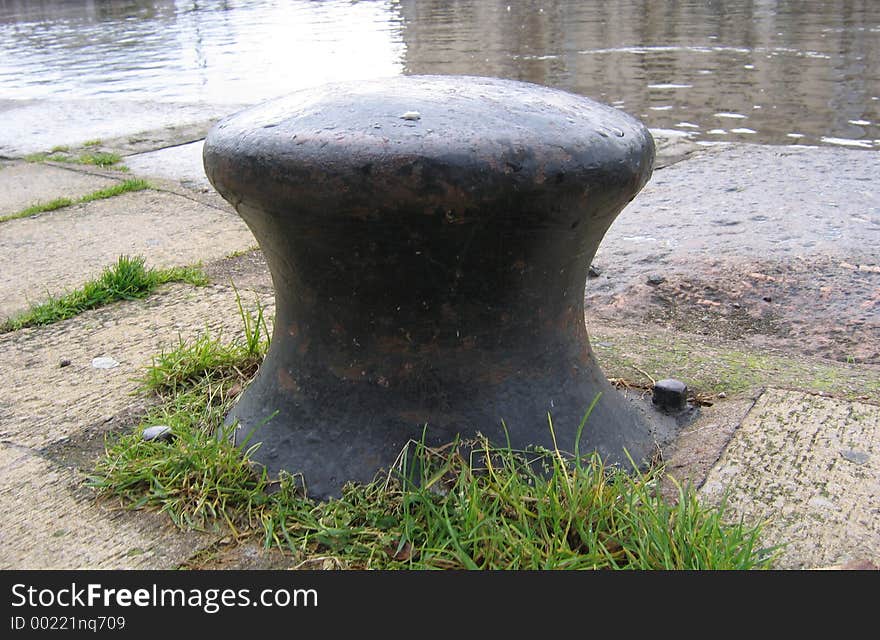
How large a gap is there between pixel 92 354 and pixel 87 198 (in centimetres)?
217

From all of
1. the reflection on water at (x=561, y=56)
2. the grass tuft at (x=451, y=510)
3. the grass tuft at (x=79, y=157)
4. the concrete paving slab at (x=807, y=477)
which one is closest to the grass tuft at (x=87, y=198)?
the grass tuft at (x=79, y=157)

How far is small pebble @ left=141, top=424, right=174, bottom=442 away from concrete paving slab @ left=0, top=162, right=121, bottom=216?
9.66 feet

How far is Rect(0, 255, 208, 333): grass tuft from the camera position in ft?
10.4

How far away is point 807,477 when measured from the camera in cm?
206

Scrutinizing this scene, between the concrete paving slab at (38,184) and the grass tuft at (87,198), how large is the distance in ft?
0.39

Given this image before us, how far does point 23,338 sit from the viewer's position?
3.04m

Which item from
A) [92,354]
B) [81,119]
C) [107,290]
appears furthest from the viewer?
[81,119]

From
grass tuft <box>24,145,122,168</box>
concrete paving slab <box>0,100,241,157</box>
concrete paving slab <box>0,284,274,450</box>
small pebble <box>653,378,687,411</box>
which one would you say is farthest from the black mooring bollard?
concrete paving slab <box>0,100,241,157</box>

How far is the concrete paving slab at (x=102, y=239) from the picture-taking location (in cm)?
362

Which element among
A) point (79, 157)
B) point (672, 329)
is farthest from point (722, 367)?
point (79, 157)

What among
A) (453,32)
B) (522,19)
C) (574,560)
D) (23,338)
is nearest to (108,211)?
(23,338)

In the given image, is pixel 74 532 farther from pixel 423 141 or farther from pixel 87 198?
pixel 87 198

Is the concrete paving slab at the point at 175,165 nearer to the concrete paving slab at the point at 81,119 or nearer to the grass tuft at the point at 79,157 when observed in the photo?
the grass tuft at the point at 79,157

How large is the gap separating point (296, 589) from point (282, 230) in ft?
2.48
